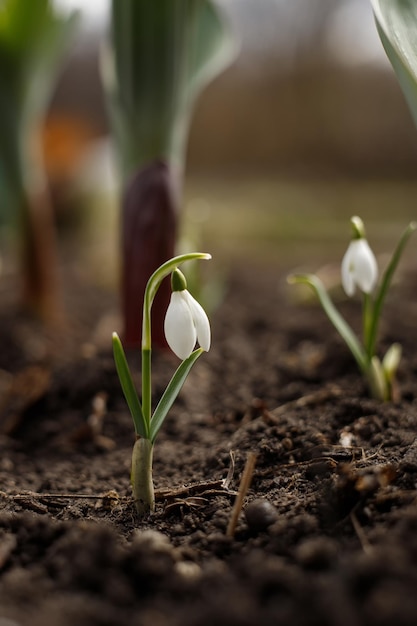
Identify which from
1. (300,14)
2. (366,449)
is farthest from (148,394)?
(300,14)

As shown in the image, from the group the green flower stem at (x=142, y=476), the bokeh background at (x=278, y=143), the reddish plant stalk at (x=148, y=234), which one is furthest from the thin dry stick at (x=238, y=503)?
the bokeh background at (x=278, y=143)

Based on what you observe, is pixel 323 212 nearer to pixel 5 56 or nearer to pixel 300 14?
pixel 5 56

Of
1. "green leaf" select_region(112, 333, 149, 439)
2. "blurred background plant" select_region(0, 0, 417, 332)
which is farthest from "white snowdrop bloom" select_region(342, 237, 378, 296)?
"blurred background plant" select_region(0, 0, 417, 332)

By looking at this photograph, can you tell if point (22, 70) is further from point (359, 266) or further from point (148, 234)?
point (359, 266)

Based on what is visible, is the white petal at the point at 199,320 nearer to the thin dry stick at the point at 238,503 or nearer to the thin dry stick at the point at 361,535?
the thin dry stick at the point at 238,503

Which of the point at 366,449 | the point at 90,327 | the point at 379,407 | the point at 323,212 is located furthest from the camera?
the point at 323,212
